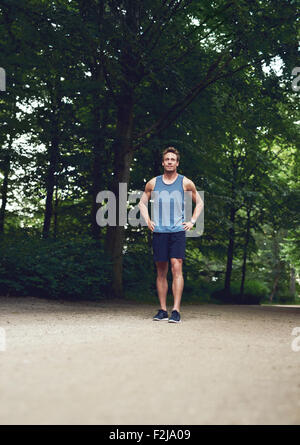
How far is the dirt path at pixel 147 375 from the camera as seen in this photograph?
2332 mm

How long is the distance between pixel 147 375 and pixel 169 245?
3.46m

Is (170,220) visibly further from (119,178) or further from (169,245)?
(119,178)

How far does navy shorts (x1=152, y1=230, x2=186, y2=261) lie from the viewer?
6402 mm

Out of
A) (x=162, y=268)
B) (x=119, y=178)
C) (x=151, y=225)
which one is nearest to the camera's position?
(x=151, y=225)

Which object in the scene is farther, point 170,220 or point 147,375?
point 170,220

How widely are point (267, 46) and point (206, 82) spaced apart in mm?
1493

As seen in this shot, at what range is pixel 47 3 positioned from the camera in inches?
396

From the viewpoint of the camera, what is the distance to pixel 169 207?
21.0ft

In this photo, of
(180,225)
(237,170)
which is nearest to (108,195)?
(180,225)

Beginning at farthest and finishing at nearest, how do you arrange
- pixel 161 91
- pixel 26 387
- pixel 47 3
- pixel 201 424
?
pixel 161 91 → pixel 47 3 → pixel 26 387 → pixel 201 424

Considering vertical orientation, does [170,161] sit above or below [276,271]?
above

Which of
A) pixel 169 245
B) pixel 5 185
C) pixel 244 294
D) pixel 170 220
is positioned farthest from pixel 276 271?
pixel 170 220

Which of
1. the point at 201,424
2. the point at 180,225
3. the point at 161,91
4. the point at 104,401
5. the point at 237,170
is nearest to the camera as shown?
the point at 201,424
